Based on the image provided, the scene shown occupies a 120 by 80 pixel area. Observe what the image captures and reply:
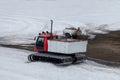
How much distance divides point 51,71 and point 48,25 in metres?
18.1

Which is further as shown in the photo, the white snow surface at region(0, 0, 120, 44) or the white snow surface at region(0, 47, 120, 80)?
the white snow surface at region(0, 0, 120, 44)


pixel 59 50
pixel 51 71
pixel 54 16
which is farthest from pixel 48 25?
pixel 51 71

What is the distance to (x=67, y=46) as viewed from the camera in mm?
19594

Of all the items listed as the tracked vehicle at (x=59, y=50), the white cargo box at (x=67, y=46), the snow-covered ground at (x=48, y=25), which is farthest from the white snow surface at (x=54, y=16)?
the white cargo box at (x=67, y=46)

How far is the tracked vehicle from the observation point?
19703mm

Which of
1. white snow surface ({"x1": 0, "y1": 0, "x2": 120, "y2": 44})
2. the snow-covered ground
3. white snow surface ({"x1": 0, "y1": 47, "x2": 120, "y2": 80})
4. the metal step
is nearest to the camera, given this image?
white snow surface ({"x1": 0, "y1": 47, "x2": 120, "y2": 80})

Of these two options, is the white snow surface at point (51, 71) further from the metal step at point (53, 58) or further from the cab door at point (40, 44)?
the cab door at point (40, 44)

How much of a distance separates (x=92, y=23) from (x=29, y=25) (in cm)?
566

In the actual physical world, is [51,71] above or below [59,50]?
below

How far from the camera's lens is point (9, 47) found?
88.1 feet

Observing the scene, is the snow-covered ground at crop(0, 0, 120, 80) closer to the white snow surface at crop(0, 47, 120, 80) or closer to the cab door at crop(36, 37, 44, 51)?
the white snow surface at crop(0, 47, 120, 80)

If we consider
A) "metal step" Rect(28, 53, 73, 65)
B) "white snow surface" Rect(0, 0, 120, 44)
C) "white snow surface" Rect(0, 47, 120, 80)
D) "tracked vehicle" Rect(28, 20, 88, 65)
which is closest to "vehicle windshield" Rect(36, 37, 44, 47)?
"tracked vehicle" Rect(28, 20, 88, 65)

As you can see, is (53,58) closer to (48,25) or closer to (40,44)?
(40,44)

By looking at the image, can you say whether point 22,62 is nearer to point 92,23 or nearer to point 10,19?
point 92,23
